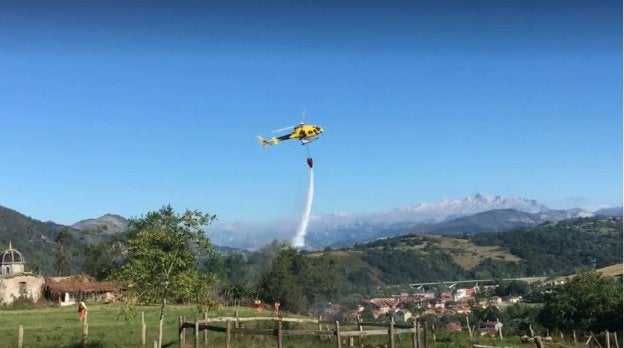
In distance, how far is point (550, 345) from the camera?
32875mm

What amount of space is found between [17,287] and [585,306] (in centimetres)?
6205

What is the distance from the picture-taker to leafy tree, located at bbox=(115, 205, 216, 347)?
26.5 m

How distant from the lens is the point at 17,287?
251 feet

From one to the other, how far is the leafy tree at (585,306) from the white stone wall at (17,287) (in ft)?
189

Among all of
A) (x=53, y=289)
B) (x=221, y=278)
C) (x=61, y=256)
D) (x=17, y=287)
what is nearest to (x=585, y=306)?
(x=221, y=278)

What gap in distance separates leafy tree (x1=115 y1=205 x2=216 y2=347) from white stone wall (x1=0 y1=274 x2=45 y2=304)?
55656 mm

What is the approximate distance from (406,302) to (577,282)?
77.4 meters

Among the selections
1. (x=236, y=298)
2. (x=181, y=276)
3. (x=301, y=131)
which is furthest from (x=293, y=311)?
(x=181, y=276)

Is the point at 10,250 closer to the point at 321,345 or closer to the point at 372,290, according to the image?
the point at 321,345

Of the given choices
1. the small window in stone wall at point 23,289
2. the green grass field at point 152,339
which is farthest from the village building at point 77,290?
the green grass field at point 152,339

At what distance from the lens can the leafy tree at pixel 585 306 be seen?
50750 mm

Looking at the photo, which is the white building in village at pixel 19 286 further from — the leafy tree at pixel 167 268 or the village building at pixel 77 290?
the leafy tree at pixel 167 268

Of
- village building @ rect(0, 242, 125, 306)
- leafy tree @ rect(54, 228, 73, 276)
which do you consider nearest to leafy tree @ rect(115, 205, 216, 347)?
village building @ rect(0, 242, 125, 306)

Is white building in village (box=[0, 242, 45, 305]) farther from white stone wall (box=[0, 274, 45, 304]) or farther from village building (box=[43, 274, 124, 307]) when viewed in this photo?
village building (box=[43, 274, 124, 307])
